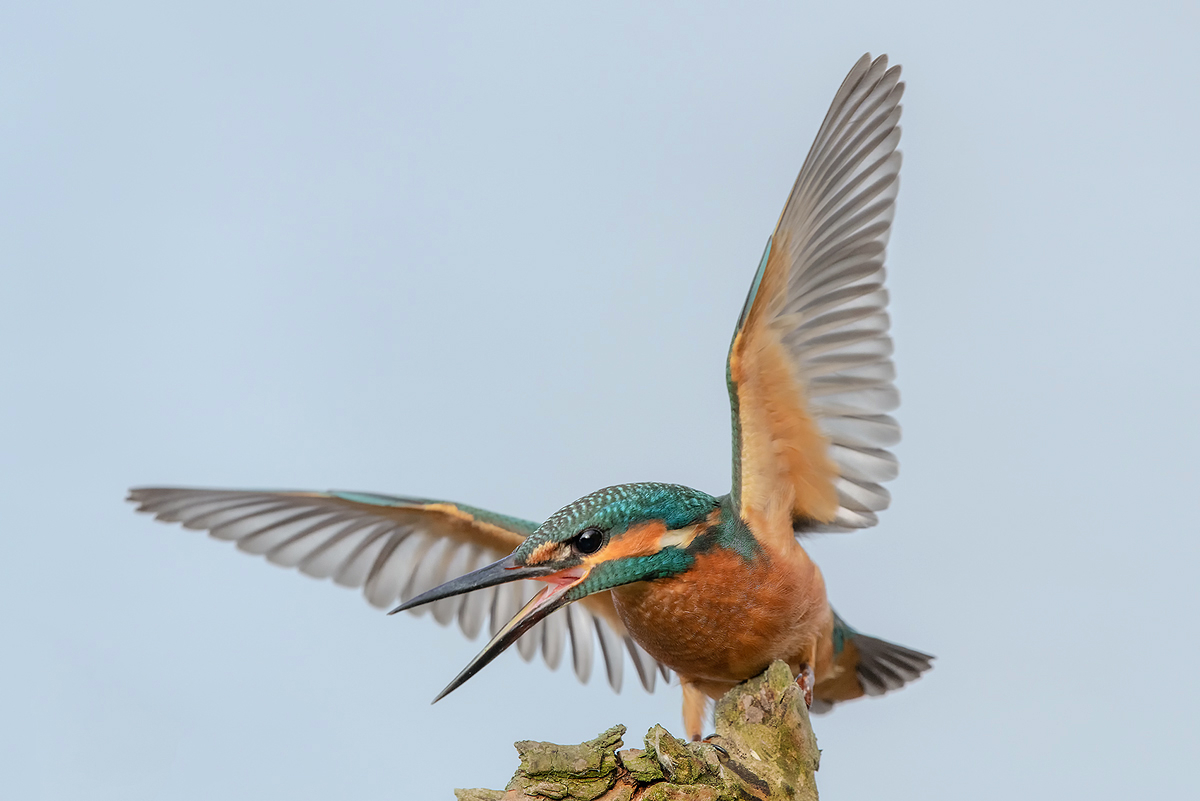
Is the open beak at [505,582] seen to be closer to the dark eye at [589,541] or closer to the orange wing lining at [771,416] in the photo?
the dark eye at [589,541]

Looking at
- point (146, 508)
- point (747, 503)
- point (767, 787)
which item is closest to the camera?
point (767, 787)

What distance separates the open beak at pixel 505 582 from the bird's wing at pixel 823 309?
0.61 metres

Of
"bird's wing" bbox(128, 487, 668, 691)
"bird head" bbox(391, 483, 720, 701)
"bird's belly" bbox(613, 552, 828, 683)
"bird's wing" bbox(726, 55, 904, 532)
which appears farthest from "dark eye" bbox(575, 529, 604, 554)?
"bird's wing" bbox(128, 487, 668, 691)

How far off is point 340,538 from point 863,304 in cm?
204

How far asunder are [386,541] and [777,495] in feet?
5.08

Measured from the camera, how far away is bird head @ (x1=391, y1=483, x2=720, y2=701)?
2.58m

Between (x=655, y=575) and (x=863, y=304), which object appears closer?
(x=655, y=575)

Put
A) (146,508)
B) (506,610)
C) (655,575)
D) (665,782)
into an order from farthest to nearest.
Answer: (506,610)
(146,508)
(655,575)
(665,782)

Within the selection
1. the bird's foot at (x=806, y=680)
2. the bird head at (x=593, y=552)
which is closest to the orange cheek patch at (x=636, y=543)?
the bird head at (x=593, y=552)

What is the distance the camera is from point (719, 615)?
9.25ft

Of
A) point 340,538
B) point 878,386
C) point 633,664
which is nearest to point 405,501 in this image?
point 340,538

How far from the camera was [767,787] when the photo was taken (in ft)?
8.08

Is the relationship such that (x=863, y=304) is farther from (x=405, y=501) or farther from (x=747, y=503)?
(x=405, y=501)

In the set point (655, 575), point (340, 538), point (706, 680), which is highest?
point (340, 538)
